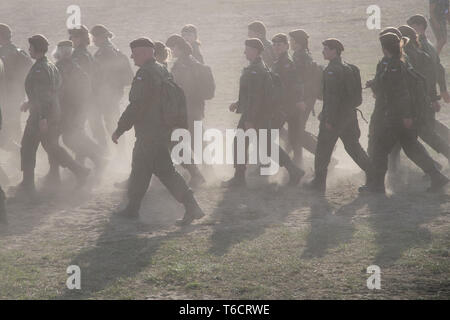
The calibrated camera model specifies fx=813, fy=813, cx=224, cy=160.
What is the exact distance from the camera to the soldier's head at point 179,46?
484 inches

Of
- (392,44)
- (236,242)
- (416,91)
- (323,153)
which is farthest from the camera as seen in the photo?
(323,153)

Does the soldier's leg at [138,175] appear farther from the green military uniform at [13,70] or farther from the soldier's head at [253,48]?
the green military uniform at [13,70]

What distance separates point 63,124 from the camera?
494 inches

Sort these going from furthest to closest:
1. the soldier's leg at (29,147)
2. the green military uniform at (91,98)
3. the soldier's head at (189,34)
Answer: the soldier's head at (189,34)
the green military uniform at (91,98)
the soldier's leg at (29,147)

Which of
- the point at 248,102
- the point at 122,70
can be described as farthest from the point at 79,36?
the point at 248,102

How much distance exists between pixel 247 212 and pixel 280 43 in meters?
3.01

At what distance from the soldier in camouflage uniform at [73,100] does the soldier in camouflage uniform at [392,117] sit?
4.42 meters

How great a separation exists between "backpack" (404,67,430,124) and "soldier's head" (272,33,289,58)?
227 cm

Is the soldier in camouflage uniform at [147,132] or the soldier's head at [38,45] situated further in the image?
the soldier's head at [38,45]

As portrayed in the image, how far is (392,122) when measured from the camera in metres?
10.8

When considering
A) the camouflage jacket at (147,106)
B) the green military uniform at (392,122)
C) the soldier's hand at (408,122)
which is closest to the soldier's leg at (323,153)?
the green military uniform at (392,122)

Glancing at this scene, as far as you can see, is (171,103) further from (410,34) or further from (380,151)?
(410,34)

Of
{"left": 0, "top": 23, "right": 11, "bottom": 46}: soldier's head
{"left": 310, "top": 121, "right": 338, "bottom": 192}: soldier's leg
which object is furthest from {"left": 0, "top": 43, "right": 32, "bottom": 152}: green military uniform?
{"left": 310, "top": 121, "right": 338, "bottom": 192}: soldier's leg

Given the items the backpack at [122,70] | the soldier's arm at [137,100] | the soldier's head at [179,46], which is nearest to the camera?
the soldier's arm at [137,100]
